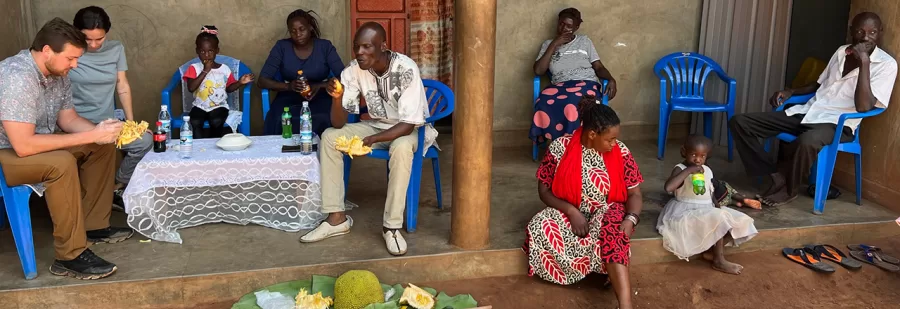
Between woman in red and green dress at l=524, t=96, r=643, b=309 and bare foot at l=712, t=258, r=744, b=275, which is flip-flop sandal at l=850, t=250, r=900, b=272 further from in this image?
woman in red and green dress at l=524, t=96, r=643, b=309

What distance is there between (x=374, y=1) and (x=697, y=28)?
3159mm

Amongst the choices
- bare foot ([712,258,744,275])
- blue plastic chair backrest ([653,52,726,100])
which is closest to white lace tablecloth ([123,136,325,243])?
bare foot ([712,258,744,275])

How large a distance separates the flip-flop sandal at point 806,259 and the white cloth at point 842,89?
1.04 m

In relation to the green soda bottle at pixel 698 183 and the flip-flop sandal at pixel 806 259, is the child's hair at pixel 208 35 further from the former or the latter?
the flip-flop sandal at pixel 806 259

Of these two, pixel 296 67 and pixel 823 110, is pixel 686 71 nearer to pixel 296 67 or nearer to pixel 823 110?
pixel 823 110

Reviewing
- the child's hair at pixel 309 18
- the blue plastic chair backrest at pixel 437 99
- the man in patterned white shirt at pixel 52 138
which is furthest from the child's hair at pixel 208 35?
the man in patterned white shirt at pixel 52 138

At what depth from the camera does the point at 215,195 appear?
4590mm

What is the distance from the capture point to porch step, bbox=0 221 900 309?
3.77 m

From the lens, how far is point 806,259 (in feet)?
15.0

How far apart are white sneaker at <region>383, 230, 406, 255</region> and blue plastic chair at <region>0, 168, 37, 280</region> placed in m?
1.81

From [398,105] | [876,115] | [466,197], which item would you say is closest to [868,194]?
[876,115]

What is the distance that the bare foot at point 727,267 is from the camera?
173 inches

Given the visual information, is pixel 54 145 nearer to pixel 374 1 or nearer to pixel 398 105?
pixel 398 105

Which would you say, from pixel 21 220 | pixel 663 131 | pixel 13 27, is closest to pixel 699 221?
pixel 663 131
